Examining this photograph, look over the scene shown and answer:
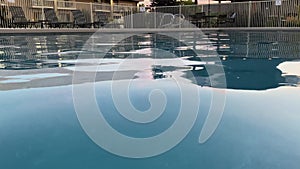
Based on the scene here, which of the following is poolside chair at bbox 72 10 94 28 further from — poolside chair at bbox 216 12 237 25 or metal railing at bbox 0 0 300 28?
poolside chair at bbox 216 12 237 25

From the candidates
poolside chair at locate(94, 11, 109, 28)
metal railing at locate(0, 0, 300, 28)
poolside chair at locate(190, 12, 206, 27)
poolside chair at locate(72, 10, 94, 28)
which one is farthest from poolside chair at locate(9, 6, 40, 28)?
poolside chair at locate(190, 12, 206, 27)

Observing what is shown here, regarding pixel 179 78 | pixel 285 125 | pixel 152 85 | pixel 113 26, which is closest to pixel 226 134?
pixel 285 125

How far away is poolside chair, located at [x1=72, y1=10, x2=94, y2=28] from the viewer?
46.5 feet

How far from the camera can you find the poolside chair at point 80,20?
14172mm

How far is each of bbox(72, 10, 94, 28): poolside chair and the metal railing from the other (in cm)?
62

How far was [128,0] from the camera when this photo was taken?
28594 millimetres

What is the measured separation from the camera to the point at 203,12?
1506 centimetres

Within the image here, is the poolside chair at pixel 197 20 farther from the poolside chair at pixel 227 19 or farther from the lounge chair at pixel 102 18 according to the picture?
the lounge chair at pixel 102 18

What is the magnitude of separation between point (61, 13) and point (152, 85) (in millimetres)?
13905

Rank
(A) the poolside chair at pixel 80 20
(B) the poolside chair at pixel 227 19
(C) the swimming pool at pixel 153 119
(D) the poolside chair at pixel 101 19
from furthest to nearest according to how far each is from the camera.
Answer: (D) the poolside chair at pixel 101 19 → (B) the poolside chair at pixel 227 19 → (A) the poolside chair at pixel 80 20 → (C) the swimming pool at pixel 153 119

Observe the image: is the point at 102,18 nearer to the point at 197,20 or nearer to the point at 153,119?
the point at 197,20

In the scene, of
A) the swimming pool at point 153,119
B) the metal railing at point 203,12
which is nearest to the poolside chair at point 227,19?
the metal railing at point 203,12

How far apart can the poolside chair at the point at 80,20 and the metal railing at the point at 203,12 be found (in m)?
0.62

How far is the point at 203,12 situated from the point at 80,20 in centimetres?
665
